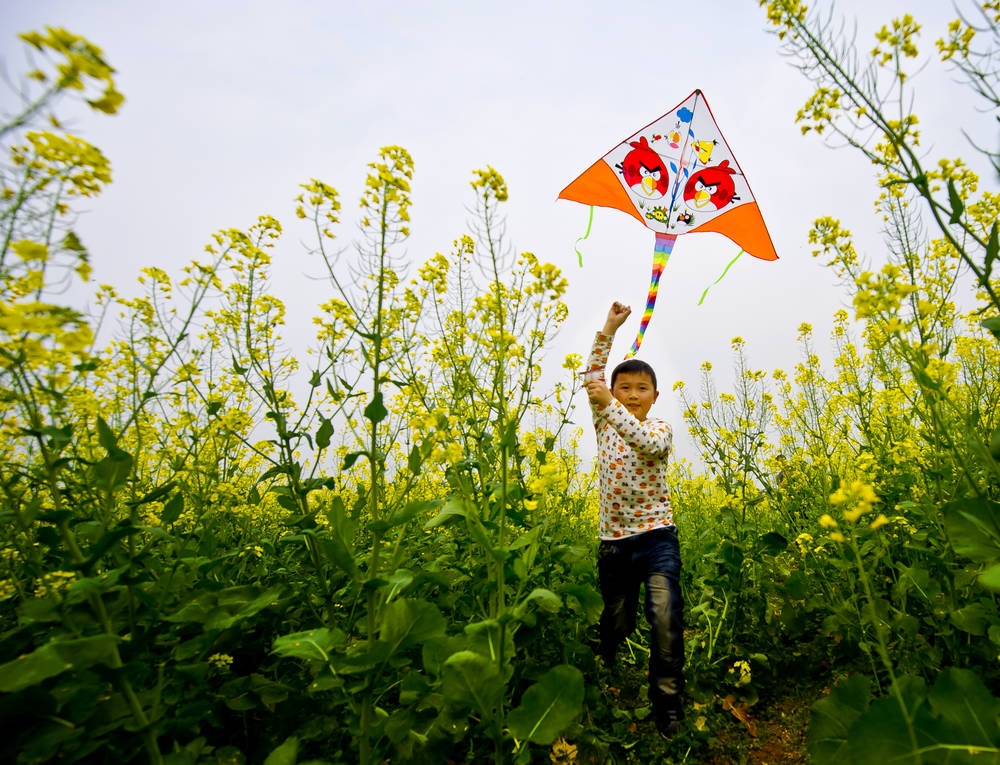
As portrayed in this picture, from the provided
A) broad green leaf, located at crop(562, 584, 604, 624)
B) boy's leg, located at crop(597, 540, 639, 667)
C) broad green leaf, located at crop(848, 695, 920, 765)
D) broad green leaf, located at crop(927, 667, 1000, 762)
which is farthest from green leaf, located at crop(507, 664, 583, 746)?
boy's leg, located at crop(597, 540, 639, 667)

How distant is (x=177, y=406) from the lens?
2.87 meters

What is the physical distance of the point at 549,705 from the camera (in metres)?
1.56

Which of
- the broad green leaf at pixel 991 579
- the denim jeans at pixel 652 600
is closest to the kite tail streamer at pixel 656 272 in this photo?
the denim jeans at pixel 652 600

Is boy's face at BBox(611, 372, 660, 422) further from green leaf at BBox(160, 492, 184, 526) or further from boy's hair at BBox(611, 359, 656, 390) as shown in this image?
green leaf at BBox(160, 492, 184, 526)

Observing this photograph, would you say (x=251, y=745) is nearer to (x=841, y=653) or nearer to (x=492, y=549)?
(x=492, y=549)

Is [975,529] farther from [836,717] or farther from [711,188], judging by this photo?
[711,188]

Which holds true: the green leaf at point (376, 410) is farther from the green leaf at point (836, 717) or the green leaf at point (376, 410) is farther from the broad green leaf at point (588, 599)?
the green leaf at point (836, 717)

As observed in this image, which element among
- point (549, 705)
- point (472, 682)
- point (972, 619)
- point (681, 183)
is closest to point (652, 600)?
point (549, 705)

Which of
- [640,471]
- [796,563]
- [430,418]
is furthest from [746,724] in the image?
[430,418]

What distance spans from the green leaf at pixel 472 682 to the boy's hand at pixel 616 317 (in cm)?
179

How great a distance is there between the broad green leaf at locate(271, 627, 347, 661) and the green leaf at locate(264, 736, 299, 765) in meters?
0.24

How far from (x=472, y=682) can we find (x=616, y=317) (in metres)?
1.92

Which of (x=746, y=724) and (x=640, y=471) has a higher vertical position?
(x=640, y=471)

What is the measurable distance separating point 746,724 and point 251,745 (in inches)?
83.3
